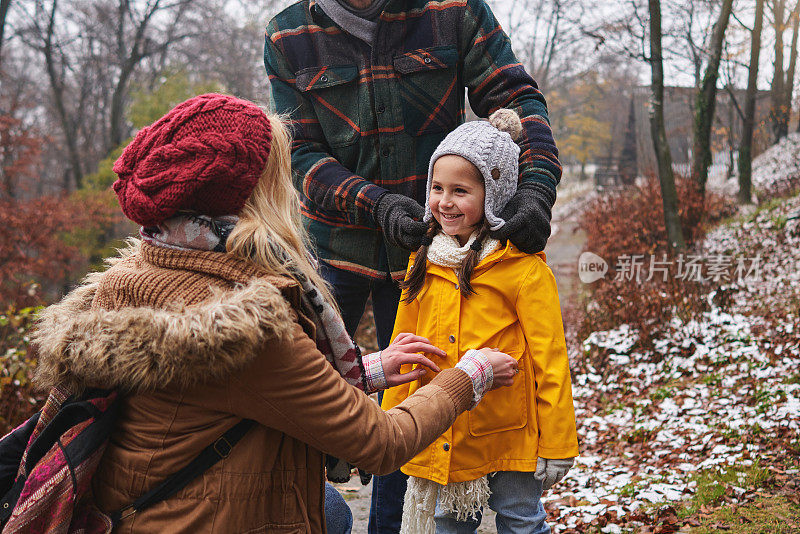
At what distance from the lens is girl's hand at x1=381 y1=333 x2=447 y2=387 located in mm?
2104

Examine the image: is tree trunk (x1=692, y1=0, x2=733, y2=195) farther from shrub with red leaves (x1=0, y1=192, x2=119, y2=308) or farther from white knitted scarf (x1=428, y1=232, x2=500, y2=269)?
shrub with red leaves (x1=0, y1=192, x2=119, y2=308)

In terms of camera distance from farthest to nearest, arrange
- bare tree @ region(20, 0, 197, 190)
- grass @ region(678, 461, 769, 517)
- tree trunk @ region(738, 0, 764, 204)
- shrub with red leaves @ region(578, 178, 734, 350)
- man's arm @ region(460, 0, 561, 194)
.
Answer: bare tree @ region(20, 0, 197, 190) → tree trunk @ region(738, 0, 764, 204) → shrub with red leaves @ region(578, 178, 734, 350) → grass @ region(678, 461, 769, 517) → man's arm @ region(460, 0, 561, 194)

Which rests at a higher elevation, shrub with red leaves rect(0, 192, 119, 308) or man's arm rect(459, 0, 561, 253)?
shrub with red leaves rect(0, 192, 119, 308)

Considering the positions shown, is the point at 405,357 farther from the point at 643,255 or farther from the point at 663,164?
the point at 663,164

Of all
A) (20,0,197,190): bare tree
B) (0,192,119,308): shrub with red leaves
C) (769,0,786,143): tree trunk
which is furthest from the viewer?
(20,0,197,190): bare tree

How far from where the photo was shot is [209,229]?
1610 millimetres

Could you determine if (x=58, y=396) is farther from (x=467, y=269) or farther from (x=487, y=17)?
(x=487, y=17)

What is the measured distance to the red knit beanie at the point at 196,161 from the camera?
1556mm

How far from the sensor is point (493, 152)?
2.30 m

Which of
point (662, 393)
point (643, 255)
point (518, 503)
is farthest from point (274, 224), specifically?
point (643, 255)

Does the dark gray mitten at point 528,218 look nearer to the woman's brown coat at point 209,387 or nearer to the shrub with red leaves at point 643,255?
the woman's brown coat at point 209,387

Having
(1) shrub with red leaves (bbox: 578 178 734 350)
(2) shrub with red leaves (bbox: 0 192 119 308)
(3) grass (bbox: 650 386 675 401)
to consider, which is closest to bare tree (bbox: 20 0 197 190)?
(2) shrub with red leaves (bbox: 0 192 119 308)

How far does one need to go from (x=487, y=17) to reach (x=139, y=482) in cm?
196

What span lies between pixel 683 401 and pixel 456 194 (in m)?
4.03
